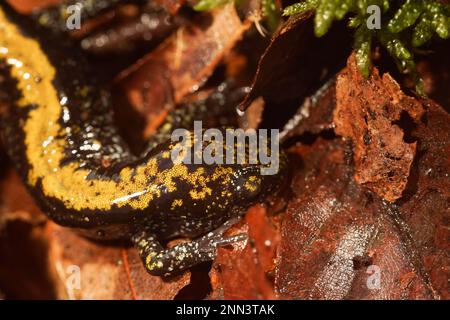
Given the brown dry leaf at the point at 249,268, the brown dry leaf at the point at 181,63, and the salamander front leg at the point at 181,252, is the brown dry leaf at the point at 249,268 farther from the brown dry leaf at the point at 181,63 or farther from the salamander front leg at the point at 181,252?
the brown dry leaf at the point at 181,63

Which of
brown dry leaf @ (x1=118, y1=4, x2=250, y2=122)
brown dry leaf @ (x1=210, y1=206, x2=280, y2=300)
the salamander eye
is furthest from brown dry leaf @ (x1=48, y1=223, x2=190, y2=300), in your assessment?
brown dry leaf @ (x1=118, y1=4, x2=250, y2=122)

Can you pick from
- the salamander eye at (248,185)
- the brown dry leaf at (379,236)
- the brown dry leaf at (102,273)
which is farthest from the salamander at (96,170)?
the brown dry leaf at (379,236)

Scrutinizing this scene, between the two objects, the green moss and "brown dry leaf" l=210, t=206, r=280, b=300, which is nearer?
the green moss

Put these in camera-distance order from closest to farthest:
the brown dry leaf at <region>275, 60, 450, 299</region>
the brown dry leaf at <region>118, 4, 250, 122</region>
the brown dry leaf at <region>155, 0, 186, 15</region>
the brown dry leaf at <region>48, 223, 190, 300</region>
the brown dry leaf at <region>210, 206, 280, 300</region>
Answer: the brown dry leaf at <region>275, 60, 450, 299</region> → the brown dry leaf at <region>210, 206, 280, 300</region> → the brown dry leaf at <region>48, 223, 190, 300</region> → the brown dry leaf at <region>118, 4, 250, 122</region> → the brown dry leaf at <region>155, 0, 186, 15</region>

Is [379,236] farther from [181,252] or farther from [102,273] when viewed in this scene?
[102,273]

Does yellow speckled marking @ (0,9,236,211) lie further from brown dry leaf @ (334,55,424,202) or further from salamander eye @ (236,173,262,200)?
brown dry leaf @ (334,55,424,202)

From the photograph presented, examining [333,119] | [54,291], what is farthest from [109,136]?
[333,119]

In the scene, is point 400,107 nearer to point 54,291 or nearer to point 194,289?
point 194,289

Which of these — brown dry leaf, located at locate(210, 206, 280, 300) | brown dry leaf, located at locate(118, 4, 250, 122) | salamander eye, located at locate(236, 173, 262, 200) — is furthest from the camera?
brown dry leaf, located at locate(118, 4, 250, 122)
